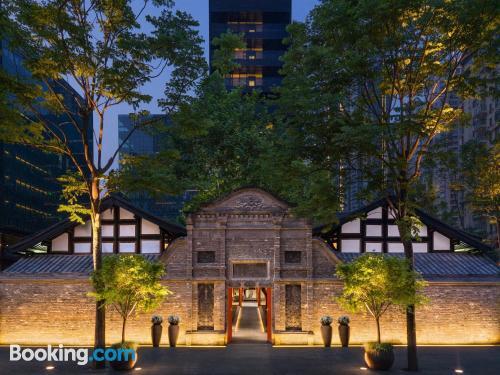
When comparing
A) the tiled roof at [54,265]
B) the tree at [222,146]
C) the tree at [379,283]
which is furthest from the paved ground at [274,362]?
the tree at [222,146]

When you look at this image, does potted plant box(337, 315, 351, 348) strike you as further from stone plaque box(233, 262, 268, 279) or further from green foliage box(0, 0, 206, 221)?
green foliage box(0, 0, 206, 221)

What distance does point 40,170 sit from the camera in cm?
7219

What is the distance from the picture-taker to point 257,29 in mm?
84500

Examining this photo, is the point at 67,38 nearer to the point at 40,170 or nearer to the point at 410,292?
the point at 410,292

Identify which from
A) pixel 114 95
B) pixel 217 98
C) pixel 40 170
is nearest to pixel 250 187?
pixel 114 95

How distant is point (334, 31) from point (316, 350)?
13.1 metres

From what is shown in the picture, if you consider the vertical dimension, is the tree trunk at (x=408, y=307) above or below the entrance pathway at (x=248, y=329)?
above

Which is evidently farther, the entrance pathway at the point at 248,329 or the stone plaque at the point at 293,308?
the entrance pathway at the point at 248,329

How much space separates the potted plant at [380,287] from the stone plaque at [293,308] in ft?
15.0

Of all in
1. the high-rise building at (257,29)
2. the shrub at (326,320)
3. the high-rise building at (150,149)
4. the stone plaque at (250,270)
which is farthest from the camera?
the high-rise building at (257,29)

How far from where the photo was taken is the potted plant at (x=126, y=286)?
18891 mm

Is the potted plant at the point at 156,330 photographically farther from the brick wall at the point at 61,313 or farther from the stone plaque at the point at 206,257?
the stone plaque at the point at 206,257

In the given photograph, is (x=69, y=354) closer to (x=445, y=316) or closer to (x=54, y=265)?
(x=54, y=265)

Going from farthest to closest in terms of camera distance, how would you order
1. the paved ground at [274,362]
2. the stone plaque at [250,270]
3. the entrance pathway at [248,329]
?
the entrance pathway at [248,329]
the stone plaque at [250,270]
the paved ground at [274,362]
